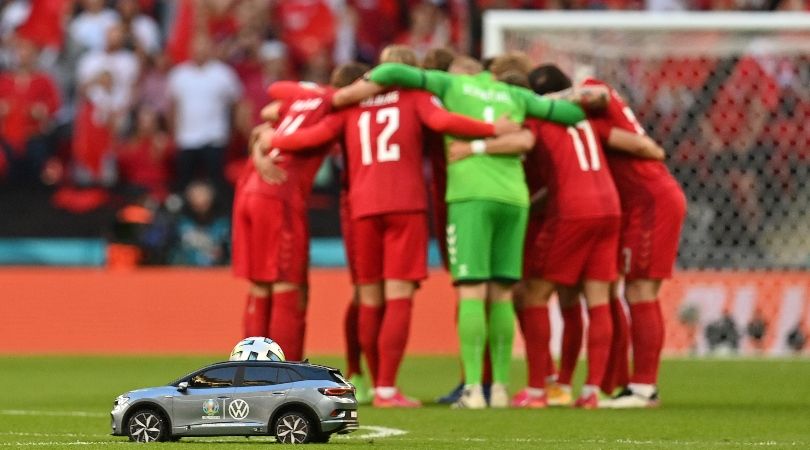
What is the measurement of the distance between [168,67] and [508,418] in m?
12.7

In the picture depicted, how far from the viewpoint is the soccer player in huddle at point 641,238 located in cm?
1028

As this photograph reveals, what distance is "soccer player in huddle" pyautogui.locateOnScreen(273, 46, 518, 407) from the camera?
10023 millimetres

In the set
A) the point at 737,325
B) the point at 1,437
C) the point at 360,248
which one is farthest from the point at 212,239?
the point at 1,437

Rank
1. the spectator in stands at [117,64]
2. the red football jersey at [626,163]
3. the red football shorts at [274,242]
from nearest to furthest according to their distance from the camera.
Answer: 1. the red football jersey at [626,163]
2. the red football shorts at [274,242]
3. the spectator in stands at [117,64]

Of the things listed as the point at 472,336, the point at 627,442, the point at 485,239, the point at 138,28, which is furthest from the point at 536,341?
the point at 138,28

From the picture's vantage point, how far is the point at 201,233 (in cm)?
1866

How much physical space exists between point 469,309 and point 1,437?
3.10m

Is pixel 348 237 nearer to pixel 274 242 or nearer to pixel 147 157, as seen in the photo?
pixel 274 242

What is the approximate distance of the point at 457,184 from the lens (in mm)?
10031

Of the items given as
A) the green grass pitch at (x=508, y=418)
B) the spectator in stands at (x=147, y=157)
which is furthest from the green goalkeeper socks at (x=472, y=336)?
the spectator in stands at (x=147, y=157)

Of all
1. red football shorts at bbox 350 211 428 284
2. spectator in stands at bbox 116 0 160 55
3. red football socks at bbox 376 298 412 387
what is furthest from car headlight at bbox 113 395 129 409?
spectator in stands at bbox 116 0 160 55

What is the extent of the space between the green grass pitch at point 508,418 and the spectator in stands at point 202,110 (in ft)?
19.2

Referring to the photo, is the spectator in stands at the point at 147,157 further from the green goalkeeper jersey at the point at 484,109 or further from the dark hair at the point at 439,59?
the green goalkeeper jersey at the point at 484,109

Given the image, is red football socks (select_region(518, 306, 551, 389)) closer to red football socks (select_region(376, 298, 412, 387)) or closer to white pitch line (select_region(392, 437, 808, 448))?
red football socks (select_region(376, 298, 412, 387))
